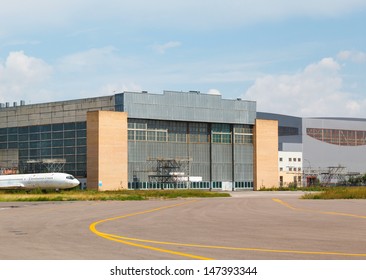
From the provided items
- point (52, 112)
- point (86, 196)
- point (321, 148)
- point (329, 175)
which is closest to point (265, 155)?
point (329, 175)

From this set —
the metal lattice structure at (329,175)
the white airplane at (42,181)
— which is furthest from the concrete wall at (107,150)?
the metal lattice structure at (329,175)

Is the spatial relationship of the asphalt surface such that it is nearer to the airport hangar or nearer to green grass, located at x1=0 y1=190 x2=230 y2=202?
green grass, located at x1=0 y1=190 x2=230 y2=202

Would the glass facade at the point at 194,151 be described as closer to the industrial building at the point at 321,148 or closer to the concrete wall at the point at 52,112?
the concrete wall at the point at 52,112

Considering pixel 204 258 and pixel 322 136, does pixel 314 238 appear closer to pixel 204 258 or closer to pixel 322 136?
pixel 204 258

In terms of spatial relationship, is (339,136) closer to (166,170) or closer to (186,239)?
(166,170)

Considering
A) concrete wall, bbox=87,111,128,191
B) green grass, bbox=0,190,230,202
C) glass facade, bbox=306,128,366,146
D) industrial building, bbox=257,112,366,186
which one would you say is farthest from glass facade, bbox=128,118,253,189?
glass facade, bbox=306,128,366,146

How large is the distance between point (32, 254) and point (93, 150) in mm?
101357

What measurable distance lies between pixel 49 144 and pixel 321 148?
84164mm

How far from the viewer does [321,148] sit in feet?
598

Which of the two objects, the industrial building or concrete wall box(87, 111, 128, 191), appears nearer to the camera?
concrete wall box(87, 111, 128, 191)

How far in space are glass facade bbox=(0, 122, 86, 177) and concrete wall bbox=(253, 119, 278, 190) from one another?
40242 millimetres

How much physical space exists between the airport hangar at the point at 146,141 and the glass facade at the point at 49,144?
0.20 metres

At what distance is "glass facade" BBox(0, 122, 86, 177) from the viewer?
12607cm
